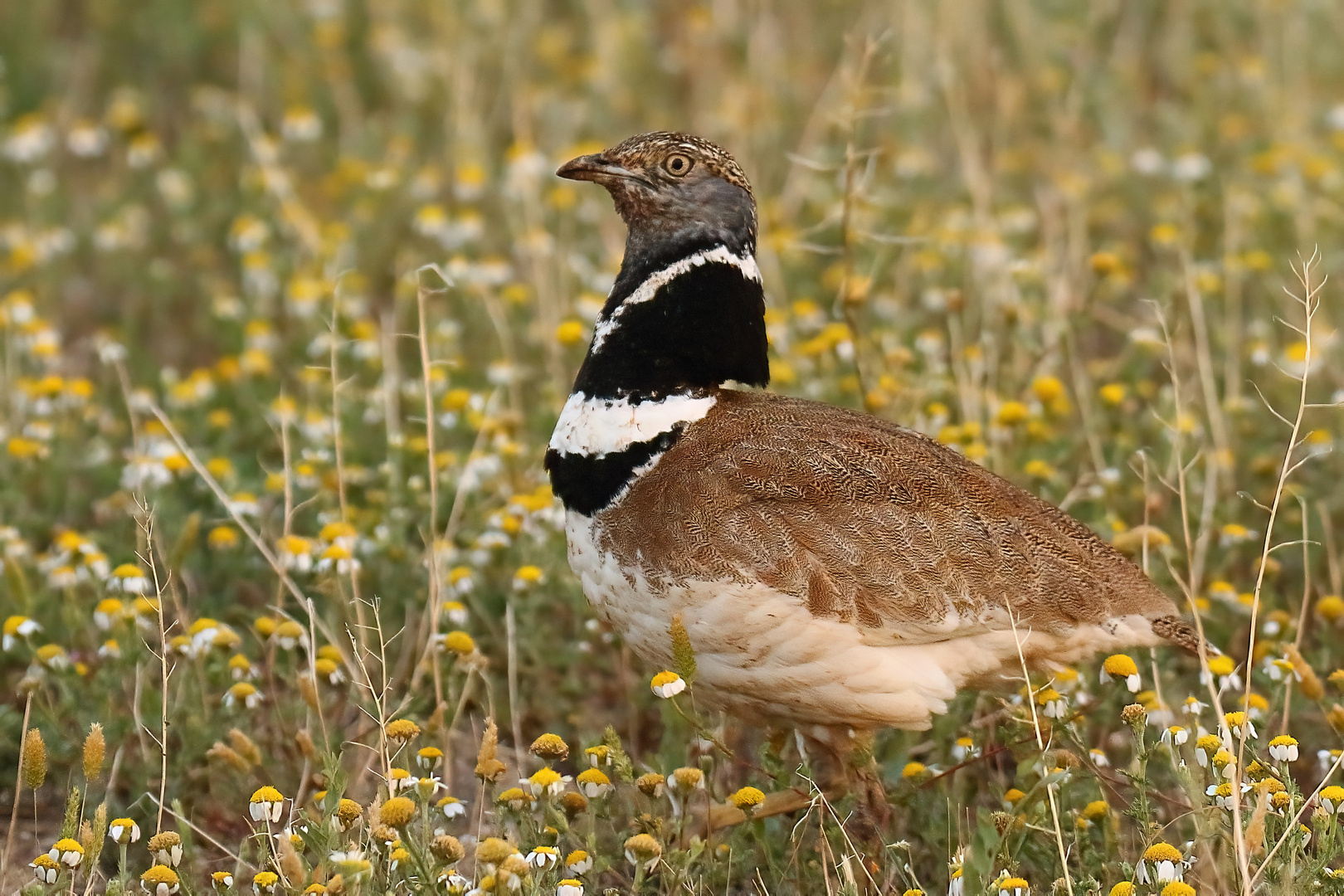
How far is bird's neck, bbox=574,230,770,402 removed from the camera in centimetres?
432

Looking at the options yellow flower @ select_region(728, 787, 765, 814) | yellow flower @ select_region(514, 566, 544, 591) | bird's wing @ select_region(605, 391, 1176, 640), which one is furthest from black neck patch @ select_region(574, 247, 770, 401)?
yellow flower @ select_region(728, 787, 765, 814)

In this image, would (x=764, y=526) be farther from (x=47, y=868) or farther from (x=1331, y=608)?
(x=1331, y=608)

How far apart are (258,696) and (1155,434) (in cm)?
334

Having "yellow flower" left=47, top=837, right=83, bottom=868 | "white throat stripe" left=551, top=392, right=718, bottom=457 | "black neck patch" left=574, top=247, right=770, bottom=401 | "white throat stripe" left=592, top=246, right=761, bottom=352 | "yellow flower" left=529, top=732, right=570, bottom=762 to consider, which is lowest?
"yellow flower" left=529, top=732, right=570, bottom=762

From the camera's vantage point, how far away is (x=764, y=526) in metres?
4.03

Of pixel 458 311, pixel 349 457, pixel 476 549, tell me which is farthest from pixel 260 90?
pixel 476 549

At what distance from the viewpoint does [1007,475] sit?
218 inches

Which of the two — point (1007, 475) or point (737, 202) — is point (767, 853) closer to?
point (737, 202)

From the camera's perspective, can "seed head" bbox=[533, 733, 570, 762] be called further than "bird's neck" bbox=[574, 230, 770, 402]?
No

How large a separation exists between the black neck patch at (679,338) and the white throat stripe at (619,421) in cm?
3

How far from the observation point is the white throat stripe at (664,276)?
437cm

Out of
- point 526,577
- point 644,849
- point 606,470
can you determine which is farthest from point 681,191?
point 644,849

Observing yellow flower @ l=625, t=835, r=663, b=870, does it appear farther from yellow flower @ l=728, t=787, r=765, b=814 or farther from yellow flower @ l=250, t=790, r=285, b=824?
yellow flower @ l=250, t=790, r=285, b=824

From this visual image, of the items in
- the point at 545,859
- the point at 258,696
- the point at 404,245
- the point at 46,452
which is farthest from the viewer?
the point at 404,245
